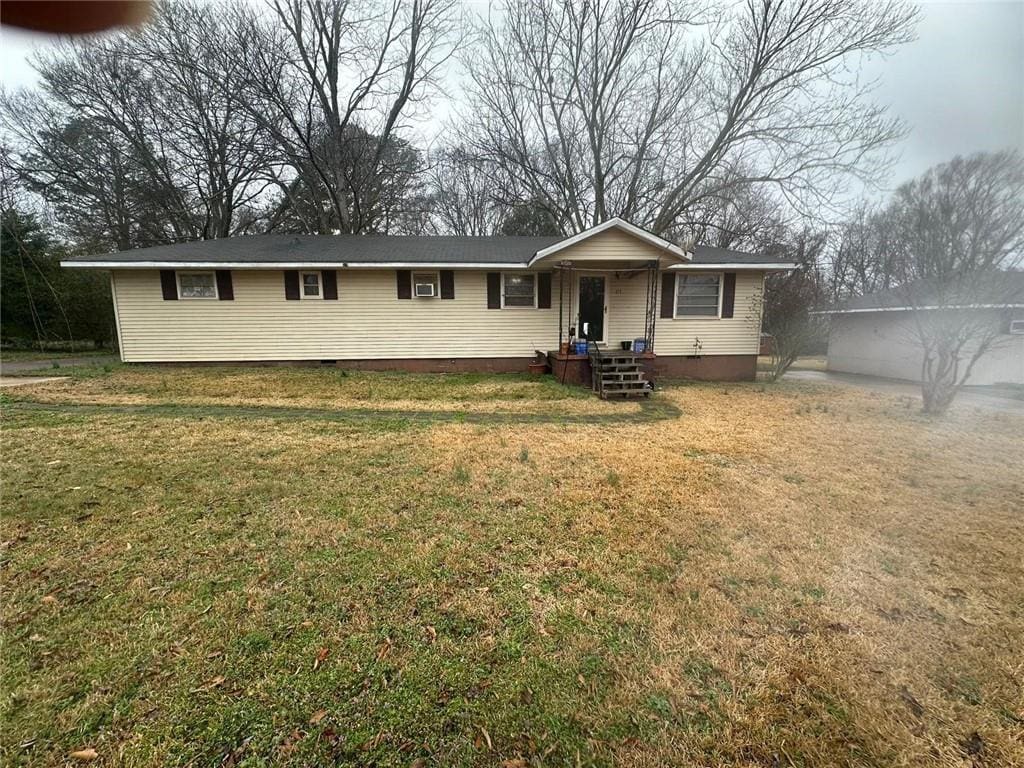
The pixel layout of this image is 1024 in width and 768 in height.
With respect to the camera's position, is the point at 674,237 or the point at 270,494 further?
the point at 674,237

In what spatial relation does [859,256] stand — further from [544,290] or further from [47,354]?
[47,354]

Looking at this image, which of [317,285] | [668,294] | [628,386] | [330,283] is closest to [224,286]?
[317,285]

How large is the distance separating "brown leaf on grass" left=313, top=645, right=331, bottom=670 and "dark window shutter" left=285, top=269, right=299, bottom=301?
10.9 meters

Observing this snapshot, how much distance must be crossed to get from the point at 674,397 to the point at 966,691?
7.50m

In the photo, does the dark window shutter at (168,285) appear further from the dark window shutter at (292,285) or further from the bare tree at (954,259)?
the bare tree at (954,259)

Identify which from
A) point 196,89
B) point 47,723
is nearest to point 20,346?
point 196,89

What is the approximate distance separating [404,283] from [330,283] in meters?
1.85

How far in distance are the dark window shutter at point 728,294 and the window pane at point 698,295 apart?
176 mm

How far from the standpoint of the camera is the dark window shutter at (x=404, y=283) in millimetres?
11461

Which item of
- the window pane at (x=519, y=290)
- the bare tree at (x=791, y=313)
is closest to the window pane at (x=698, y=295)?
the bare tree at (x=791, y=313)

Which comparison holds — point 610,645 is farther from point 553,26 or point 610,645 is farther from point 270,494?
point 553,26

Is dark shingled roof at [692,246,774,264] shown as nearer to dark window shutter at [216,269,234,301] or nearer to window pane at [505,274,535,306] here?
window pane at [505,274,535,306]

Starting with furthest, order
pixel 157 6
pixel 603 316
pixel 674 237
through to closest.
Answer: pixel 674 237 < pixel 603 316 < pixel 157 6

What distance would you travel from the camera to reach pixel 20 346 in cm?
1648
